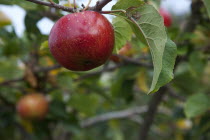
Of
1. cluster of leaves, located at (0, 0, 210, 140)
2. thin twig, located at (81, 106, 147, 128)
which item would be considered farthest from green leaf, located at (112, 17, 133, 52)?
thin twig, located at (81, 106, 147, 128)

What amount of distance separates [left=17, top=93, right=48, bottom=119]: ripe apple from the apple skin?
4.44 ft

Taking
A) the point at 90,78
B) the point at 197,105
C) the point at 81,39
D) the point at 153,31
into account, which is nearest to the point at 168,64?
the point at 153,31

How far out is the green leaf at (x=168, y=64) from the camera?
34.9 inches

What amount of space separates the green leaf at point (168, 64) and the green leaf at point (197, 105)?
2.34ft

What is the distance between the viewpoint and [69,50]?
2.91 feet

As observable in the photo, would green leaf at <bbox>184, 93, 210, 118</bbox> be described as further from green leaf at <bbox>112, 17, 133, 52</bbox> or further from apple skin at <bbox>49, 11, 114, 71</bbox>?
apple skin at <bbox>49, 11, 114, 71</bbox>

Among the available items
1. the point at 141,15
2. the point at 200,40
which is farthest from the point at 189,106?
the point at 141,15

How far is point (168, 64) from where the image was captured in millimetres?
911

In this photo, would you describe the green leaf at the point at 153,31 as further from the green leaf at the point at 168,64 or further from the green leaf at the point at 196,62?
the green leaf at the point at 196,62

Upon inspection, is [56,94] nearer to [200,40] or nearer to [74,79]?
[74,79]

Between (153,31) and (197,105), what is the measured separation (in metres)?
0.84

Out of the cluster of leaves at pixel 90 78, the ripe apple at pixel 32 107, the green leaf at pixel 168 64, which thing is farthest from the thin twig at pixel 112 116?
the green leaf at pixel 168 64

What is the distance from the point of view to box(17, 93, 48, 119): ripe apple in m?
2.20

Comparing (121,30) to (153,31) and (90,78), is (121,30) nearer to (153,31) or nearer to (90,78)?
(153,31)
